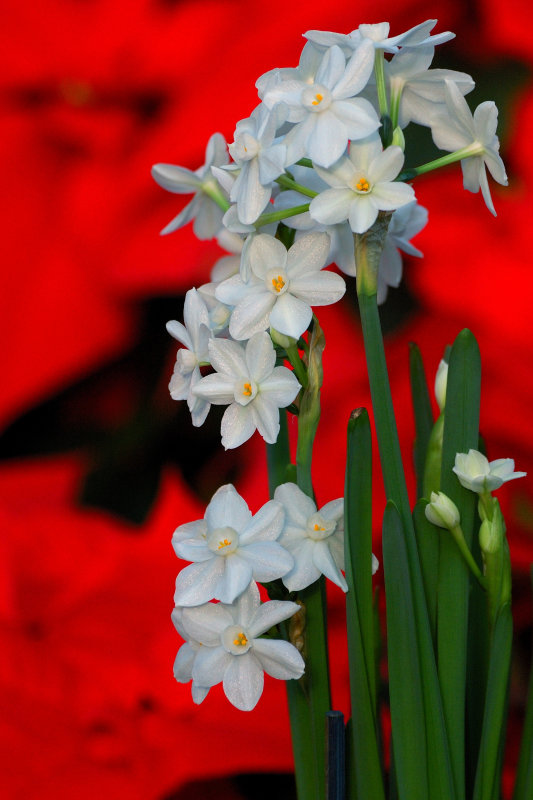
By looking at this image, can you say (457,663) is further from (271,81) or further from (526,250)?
(526,250)

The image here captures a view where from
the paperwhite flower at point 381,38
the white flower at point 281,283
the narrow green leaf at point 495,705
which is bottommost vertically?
the narrow green leaf at point 495,705

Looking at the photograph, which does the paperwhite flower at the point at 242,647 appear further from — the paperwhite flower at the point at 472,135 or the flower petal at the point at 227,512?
the paperwhite flower at the point at 472,135

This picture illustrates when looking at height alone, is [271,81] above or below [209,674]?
above

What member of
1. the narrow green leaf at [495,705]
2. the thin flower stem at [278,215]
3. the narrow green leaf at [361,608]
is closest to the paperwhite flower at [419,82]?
the thin flower stem at [278,215]

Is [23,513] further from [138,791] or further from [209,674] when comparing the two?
[209,674]

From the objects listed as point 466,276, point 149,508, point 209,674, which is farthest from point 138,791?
point 466,276

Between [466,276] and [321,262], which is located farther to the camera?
[466,276]

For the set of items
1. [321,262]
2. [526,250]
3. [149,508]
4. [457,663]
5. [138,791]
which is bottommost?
[138,791]
